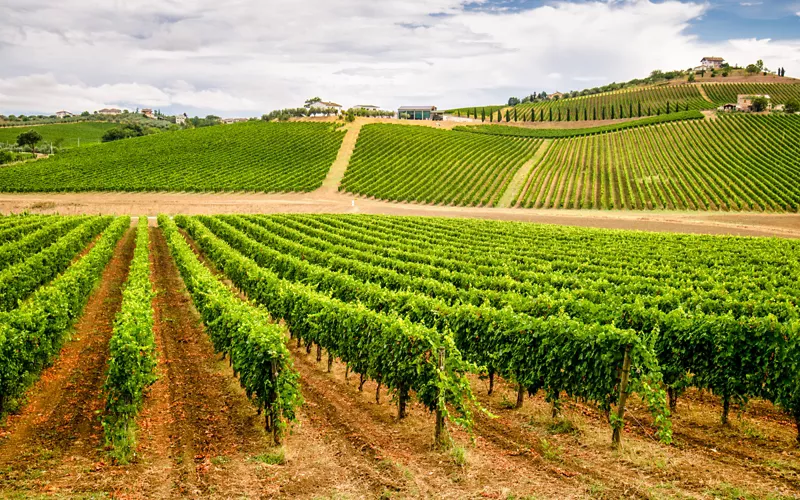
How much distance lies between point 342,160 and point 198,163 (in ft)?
78.1

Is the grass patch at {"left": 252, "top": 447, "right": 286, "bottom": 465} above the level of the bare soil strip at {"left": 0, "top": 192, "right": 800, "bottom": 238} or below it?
below

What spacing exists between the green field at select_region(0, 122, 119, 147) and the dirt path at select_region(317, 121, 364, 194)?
62.6 metres

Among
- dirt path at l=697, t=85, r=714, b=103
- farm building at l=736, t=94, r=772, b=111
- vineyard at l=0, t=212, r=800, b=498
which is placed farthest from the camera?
dirt path at l=697, t=85, r=714, b=103

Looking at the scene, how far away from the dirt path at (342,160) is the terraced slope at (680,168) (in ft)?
91.7

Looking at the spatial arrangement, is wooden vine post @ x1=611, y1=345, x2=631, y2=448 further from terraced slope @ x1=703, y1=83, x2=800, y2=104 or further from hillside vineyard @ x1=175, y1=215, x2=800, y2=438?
terraced slope @ x1=703, y1=83, x2=800, y2=104

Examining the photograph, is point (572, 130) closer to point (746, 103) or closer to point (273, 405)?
point (746, 103)

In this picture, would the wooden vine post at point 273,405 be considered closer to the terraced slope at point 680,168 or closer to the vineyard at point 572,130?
the terraced slope at point 680,168

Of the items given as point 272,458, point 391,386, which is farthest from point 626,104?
point 272,458

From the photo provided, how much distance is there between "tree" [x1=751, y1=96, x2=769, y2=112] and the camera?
110 m

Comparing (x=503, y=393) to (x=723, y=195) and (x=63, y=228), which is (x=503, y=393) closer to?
(x=63, y=228)

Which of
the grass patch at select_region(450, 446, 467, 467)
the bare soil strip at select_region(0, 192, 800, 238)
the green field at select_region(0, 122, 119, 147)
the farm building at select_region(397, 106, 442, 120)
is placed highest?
the farm building at select_region(397, 106, 442, 120)

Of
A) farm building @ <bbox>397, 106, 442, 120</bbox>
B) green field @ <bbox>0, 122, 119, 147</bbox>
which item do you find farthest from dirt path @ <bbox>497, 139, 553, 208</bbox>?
green field @ <bbox>0, 122, 119, 147</bbox>

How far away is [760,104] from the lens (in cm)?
11012

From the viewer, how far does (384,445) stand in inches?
438
